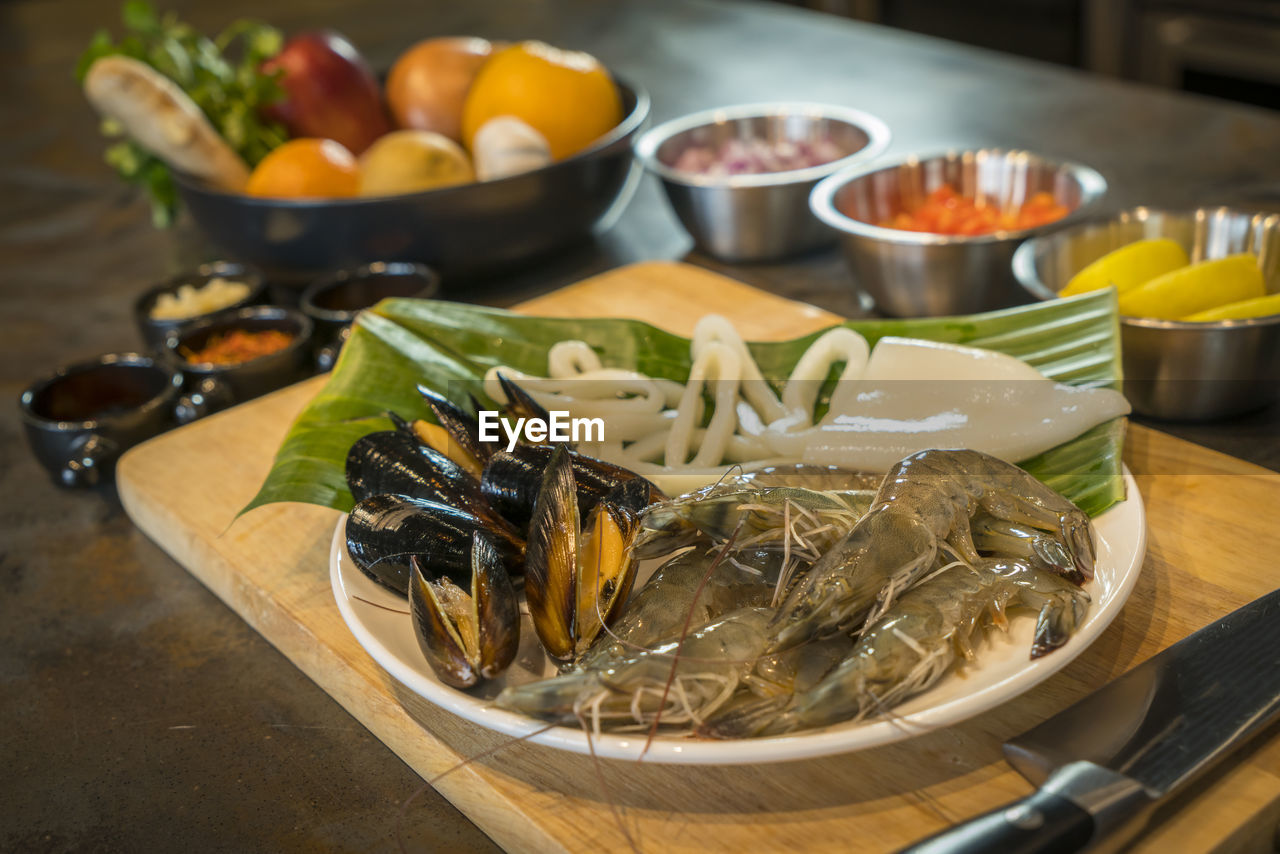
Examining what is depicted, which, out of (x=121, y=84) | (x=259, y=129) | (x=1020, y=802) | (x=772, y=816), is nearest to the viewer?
(x=1020, y=802)

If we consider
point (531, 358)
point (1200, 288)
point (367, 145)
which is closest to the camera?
point (1200, 288)

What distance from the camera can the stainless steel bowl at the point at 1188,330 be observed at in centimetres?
134

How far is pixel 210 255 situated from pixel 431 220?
2.63ft

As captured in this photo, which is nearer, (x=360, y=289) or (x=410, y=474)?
(x=410, y=474)

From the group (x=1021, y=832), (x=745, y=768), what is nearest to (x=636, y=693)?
(x=745, y=768)

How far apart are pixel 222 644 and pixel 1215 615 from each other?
1093mm

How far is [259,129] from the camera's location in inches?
85.7

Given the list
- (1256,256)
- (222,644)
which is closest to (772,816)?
(222,644)

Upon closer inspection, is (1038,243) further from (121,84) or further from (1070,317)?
(121,84)

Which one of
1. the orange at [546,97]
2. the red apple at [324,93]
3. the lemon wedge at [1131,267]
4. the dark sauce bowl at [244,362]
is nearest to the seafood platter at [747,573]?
the lemon wedge at [1131,267]

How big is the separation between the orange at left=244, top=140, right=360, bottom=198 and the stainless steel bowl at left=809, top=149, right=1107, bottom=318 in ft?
2.78

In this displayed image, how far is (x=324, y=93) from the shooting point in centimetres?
219

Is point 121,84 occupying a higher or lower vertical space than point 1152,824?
higher

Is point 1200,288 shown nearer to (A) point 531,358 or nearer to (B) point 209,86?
(A) point 531,358
